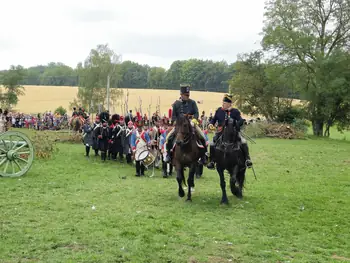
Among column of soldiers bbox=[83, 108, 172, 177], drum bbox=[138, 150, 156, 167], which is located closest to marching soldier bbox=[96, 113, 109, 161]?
column of soldiers bbox=[83, 108, 172, 177]

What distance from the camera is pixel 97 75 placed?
2206 inches

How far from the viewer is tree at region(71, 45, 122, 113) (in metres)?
55.8

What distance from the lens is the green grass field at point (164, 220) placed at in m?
6.88

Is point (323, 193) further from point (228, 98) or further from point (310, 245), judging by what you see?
point (310, 245)

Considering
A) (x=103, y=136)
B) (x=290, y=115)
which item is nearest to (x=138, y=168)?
(x=103, y=136)

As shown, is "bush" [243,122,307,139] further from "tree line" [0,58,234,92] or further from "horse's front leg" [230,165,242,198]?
"tree line" [0,58,234,92]

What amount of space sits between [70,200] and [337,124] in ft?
125

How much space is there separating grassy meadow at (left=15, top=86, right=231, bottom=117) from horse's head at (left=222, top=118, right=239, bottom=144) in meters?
54.2

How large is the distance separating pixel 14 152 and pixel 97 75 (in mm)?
44088

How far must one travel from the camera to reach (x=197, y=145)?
1130cm

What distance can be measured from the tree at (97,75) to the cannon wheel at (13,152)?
41.9 m

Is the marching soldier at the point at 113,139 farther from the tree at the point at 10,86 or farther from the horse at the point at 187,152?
the tree at the point at 10,86

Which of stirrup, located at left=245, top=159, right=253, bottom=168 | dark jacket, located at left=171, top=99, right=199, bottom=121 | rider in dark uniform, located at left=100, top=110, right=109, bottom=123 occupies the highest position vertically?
dark jacket, located at left=171, top=99, right=199, bottom=121

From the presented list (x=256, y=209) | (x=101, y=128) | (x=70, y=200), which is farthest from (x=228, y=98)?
(x=101, y=128)
